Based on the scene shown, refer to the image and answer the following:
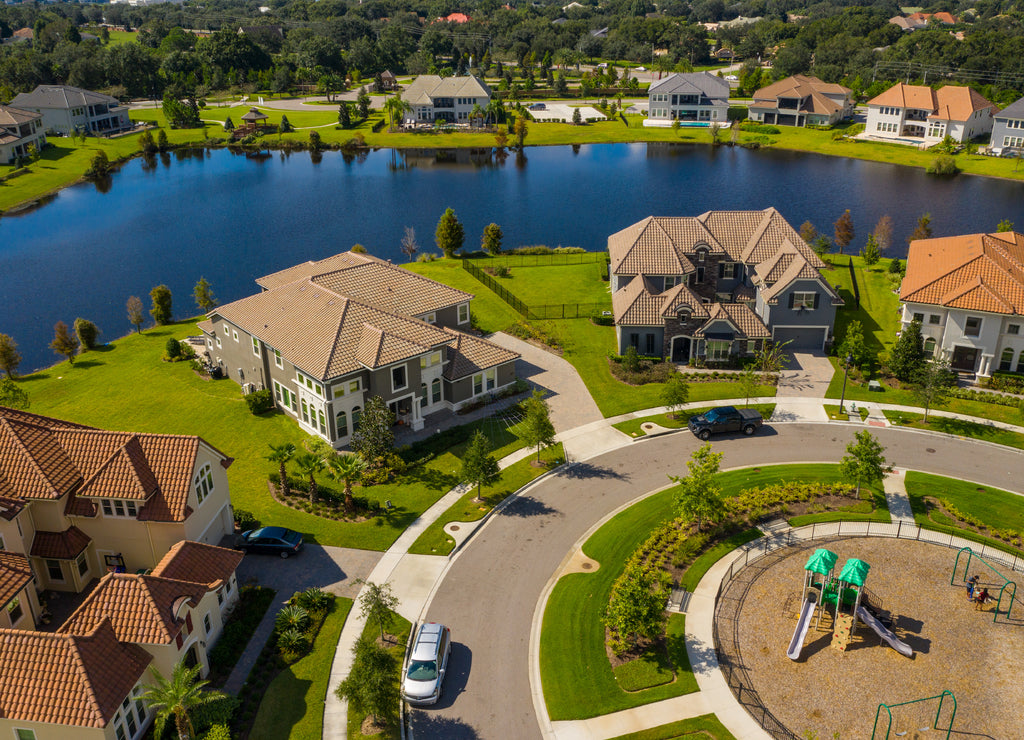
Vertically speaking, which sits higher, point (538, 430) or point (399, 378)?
point (399, 378)

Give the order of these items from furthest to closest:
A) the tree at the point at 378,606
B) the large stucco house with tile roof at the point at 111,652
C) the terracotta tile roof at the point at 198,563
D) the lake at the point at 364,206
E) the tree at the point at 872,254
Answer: the lake at the point at 364,206
the tree at the point at 872,254
the terracotta tile roof at the point at 198,563
the tree at the point at 378,606
the large stucco house with tile roof at the point at 111,652

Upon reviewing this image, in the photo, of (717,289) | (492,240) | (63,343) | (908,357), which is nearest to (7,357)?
(63,343)

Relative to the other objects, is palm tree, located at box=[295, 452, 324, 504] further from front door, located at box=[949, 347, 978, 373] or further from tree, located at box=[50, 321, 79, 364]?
front door, located at box=[949, 347, 978, 373]

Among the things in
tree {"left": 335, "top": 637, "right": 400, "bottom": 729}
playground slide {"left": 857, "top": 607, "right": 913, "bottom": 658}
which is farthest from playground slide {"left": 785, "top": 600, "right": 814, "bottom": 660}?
tree {"left": 335, "top": 637, "right": 400, "bottom": 729}

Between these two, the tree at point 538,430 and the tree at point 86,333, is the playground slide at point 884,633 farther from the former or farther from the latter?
the tree at point 86,333

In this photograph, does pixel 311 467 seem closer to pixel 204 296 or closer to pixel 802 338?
pixel 204 296

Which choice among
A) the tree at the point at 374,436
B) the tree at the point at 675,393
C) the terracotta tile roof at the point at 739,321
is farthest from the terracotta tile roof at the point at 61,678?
the terracotta tile roof at the point at 739,321
